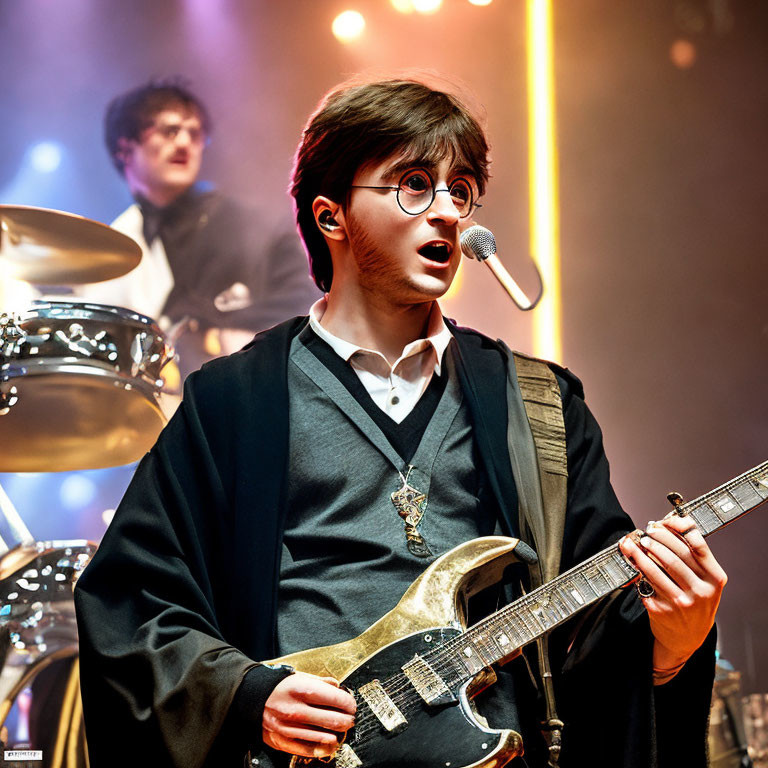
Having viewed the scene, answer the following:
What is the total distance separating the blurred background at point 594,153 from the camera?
9.55 feet

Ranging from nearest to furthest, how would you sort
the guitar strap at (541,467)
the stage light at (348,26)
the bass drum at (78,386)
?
the guitar strap at (541,467), the bass drum at (78,386), the stage light at (348,26)

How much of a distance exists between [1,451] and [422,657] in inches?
54.4

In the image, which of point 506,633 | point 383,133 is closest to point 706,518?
point 506,633

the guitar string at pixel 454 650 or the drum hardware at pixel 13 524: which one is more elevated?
the drum hardware at pixel 13 524

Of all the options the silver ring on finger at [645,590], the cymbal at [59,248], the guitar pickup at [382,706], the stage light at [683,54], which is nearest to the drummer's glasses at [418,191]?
the silver ring on finger at [645,590]

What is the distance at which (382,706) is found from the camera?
158 centimetres

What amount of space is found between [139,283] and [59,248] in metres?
0.27

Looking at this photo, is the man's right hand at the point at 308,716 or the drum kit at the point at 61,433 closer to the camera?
the man's right hand at the point at 308,716

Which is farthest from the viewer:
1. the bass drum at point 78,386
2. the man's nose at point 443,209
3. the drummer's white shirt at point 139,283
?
the drummer's white shirt at point 139,283

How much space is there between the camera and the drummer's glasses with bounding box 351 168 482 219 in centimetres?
188

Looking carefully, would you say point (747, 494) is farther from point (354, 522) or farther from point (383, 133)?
point (383, 133)

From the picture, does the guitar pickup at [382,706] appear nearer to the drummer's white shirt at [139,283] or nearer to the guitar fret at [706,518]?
the guitar fret at [706,518]

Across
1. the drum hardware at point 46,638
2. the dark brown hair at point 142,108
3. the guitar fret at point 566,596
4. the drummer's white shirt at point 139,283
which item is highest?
the dark brown hair at point 142,108

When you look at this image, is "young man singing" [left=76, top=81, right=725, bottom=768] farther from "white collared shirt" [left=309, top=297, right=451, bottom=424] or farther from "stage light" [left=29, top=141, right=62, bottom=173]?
"stage light" [left=29, top=141, right=62, bottom=173]
